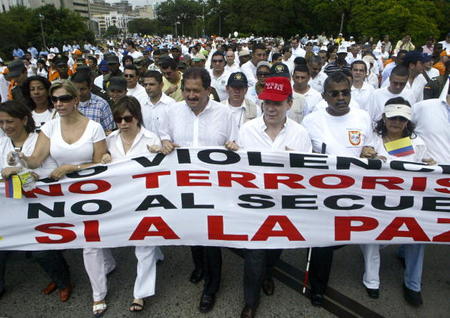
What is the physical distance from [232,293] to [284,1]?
173ft

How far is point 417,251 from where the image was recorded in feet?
10.6

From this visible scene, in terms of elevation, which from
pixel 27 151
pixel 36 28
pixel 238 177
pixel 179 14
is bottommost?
pixel 238 177

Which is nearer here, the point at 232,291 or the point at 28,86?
the point at 232,291

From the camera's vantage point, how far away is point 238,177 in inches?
122

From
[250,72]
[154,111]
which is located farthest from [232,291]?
[250,72]

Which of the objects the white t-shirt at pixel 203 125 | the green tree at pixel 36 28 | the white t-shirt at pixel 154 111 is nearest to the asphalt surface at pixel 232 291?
the white t-shirt at pixel 203 125

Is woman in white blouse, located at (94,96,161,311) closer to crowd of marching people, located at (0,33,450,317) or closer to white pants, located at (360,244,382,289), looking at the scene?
crowd of marching people, located at (0,33,450,317)

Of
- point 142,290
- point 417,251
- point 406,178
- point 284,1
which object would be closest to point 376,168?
point 406,178

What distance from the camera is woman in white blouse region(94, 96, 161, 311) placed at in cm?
316

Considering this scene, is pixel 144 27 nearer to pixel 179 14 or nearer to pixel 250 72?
pixel 179 14

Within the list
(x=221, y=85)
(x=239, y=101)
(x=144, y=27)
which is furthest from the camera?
(x=144, y=27)

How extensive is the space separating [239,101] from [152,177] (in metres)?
1.80

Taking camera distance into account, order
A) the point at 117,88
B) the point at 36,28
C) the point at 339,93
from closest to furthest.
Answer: the point at 339,93, the point at 117,88, the point at 36,28

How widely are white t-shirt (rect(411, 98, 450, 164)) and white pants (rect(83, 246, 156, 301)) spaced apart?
9.40ft
